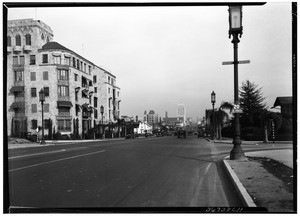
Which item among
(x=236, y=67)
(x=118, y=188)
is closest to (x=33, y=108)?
(x=118, y=188)

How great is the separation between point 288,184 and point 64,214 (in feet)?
16.2

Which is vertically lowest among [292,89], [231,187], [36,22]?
[231,187]

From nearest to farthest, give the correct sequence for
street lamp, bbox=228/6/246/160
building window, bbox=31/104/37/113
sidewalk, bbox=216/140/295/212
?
sidewalk, bbox=216/140/295/212 → street lamp, bbox=228/6/246/160 → building window, bbox=31/104/37/113

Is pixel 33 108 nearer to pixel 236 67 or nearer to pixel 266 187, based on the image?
pixel 236 67

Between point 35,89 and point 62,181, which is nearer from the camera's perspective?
point 62,181

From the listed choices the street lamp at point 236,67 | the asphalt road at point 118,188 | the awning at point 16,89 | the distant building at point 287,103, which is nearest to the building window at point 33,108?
the asphalt road at point 118,188

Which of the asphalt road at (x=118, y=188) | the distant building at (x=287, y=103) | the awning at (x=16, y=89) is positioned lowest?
the asphalt road at (x=118, y=188)

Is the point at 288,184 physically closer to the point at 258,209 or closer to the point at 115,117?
the point at 258,209

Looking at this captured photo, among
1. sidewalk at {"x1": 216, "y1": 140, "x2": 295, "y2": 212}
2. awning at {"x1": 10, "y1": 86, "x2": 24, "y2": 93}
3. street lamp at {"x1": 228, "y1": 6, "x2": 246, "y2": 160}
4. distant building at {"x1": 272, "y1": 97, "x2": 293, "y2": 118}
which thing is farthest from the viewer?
street lamp at {"x1": 228, "y1": 6, "x2": 246, "y2": 160}

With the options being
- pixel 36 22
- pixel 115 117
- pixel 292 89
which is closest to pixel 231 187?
pixel 292 89

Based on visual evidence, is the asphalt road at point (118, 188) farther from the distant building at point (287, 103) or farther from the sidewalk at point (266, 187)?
the distant building at point (287, 103)

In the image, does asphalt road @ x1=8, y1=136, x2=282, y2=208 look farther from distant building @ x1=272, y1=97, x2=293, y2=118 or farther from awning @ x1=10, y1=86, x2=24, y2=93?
distant building @ x1=272, y1=97, x2=293, y2=118

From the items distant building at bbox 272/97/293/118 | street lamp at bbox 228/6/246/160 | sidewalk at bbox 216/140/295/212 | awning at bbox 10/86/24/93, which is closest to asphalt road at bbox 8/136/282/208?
sidewalk at bbox 216/140/295/212

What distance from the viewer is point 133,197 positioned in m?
6.27
